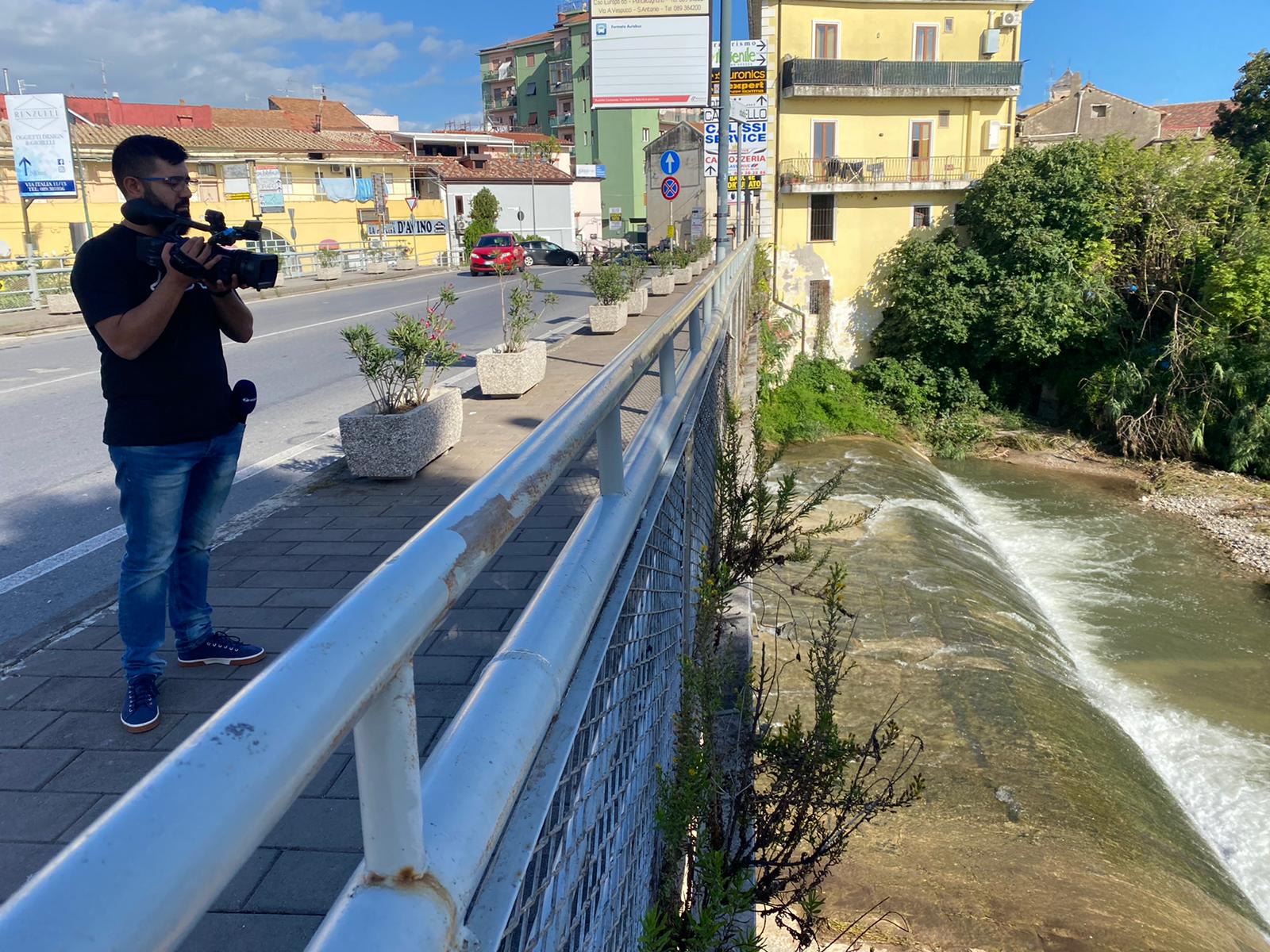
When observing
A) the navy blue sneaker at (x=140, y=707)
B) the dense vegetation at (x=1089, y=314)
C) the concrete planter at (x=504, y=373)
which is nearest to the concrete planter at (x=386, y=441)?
the concrete planter at (x=504, y=373)

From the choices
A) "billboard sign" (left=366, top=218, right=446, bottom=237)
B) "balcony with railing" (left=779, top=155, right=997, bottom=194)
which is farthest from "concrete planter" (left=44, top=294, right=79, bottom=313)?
"billboard sign" (left=366, top=218, right=446, bottom=237)

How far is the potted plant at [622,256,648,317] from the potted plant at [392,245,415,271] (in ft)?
68.2

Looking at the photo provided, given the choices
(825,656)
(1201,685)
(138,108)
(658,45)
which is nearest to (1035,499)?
(1201,685)

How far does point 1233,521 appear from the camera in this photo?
20516mm

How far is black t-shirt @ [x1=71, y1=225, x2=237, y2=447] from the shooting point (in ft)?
10.5

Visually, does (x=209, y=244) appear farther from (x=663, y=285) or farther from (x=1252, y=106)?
(x=1252, y=106)

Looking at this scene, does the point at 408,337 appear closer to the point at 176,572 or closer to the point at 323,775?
the point at 176,572

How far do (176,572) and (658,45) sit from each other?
2111 centimetres

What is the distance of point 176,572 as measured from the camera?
3861 millimetres

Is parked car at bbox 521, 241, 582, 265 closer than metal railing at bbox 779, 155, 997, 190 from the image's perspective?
No

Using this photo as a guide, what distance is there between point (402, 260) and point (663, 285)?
69.7 ft

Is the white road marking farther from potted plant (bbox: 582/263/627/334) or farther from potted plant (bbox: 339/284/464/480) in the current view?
potted plant (bbox: 582/263/627/334)

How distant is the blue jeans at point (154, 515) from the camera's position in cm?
345

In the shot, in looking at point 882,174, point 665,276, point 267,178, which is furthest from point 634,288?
point 267,178
